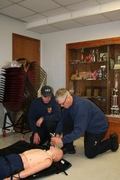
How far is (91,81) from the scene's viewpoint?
404 centimetres

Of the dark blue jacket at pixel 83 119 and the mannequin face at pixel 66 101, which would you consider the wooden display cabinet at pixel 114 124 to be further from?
the mannequin face at pixel 66 101

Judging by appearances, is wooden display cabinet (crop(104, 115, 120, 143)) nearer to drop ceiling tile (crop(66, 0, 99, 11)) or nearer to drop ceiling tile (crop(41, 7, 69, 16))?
drop ceiling tile (crop(66, 0, 99, 11))

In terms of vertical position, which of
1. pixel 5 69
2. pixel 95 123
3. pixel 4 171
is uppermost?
pixel 5 69

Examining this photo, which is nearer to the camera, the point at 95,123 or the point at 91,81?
the point at 95,123

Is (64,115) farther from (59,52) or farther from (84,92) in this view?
(59,52)

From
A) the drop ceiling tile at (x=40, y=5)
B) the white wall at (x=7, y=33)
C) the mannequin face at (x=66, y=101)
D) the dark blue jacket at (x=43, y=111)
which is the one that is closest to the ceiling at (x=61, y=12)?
the drop ceiling tile at (x=40, y=5)

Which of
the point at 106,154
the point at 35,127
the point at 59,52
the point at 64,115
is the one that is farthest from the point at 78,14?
the point at 106,154

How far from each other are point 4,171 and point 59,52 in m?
3.24

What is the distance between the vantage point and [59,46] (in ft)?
14.9

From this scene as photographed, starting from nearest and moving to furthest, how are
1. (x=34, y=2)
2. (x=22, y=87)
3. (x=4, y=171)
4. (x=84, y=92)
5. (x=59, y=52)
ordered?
(x=4, y=171) → (x=34, y=2) → (x=22, y=87) → (x=84, y=92) → (x=59, y=52)

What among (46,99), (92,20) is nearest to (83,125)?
(46,99)

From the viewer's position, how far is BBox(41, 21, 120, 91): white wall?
4027 mm

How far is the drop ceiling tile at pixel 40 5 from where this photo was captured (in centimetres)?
316

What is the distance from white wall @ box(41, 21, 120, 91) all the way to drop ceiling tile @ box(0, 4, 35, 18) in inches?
40.5
